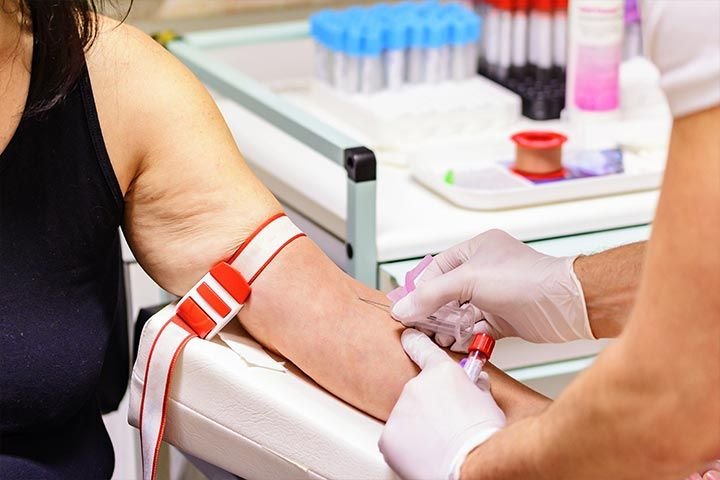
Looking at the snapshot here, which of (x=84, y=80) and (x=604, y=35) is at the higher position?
(x=84, y=80)

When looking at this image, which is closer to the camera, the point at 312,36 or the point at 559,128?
the point at 559,128

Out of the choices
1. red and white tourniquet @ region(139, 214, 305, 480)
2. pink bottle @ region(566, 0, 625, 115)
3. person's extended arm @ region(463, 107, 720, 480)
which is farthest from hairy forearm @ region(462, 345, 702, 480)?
pink bottle @ region(566, 0, 625, 115)

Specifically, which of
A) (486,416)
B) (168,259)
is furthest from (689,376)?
(168,259)

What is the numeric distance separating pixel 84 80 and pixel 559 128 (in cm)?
107

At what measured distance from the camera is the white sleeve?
85cm

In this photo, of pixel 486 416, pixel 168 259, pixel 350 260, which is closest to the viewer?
pixel 486 416

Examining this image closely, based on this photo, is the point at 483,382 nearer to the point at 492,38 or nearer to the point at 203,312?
the point at 203,312

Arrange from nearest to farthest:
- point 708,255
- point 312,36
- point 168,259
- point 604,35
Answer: point 708,255
point 168,259
point 604,35
point 312,36

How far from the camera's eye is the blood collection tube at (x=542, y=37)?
7.39 ft

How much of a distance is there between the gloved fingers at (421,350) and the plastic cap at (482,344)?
32 mm

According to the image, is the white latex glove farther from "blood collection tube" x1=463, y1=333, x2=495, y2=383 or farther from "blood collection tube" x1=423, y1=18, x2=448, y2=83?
"blood collection tube" x1=423, y1=18, x2=448, y2=83

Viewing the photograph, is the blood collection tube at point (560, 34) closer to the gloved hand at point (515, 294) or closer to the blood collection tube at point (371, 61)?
the blood collection tube at point (371, 61)

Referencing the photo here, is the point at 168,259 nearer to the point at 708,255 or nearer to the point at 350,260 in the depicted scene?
the point at 350,260

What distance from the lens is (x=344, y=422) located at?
4.09 ft
